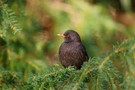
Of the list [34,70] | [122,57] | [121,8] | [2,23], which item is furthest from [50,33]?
[122,57]

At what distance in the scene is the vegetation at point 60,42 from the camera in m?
2.66

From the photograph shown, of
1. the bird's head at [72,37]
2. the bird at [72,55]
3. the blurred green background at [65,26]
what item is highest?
the bird's head at [72,37]

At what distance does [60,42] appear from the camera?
616 cm

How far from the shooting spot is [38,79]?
288 centimetres

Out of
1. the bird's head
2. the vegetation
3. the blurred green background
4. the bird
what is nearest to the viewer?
the vegetation

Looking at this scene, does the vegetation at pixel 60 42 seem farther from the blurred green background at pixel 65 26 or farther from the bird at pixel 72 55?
the bird at pixel 72 55

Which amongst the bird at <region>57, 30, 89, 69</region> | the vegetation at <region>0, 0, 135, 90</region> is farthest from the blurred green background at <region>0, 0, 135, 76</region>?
the bird at <region>57, 30, 89, 69</region>

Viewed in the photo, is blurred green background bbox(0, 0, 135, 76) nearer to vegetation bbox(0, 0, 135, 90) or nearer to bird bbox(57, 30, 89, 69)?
vegetation bbox(0, 0, 135, 90)

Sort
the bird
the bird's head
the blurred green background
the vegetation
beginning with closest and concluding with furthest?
the vegetation < the bird < the bird's head < the blurred green background

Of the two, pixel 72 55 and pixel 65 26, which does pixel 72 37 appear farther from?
pixel 65 26

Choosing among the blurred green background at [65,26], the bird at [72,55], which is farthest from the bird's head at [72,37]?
the blurred green background at [65,26]

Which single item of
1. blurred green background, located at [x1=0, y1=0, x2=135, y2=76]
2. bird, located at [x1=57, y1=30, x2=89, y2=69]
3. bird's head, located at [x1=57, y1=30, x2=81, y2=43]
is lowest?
blurred green background, located at [x1=0, y1=0, x2=135, y2=76]

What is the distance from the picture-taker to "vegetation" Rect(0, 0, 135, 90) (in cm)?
266

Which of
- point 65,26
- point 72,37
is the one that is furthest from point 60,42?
point 72,37
